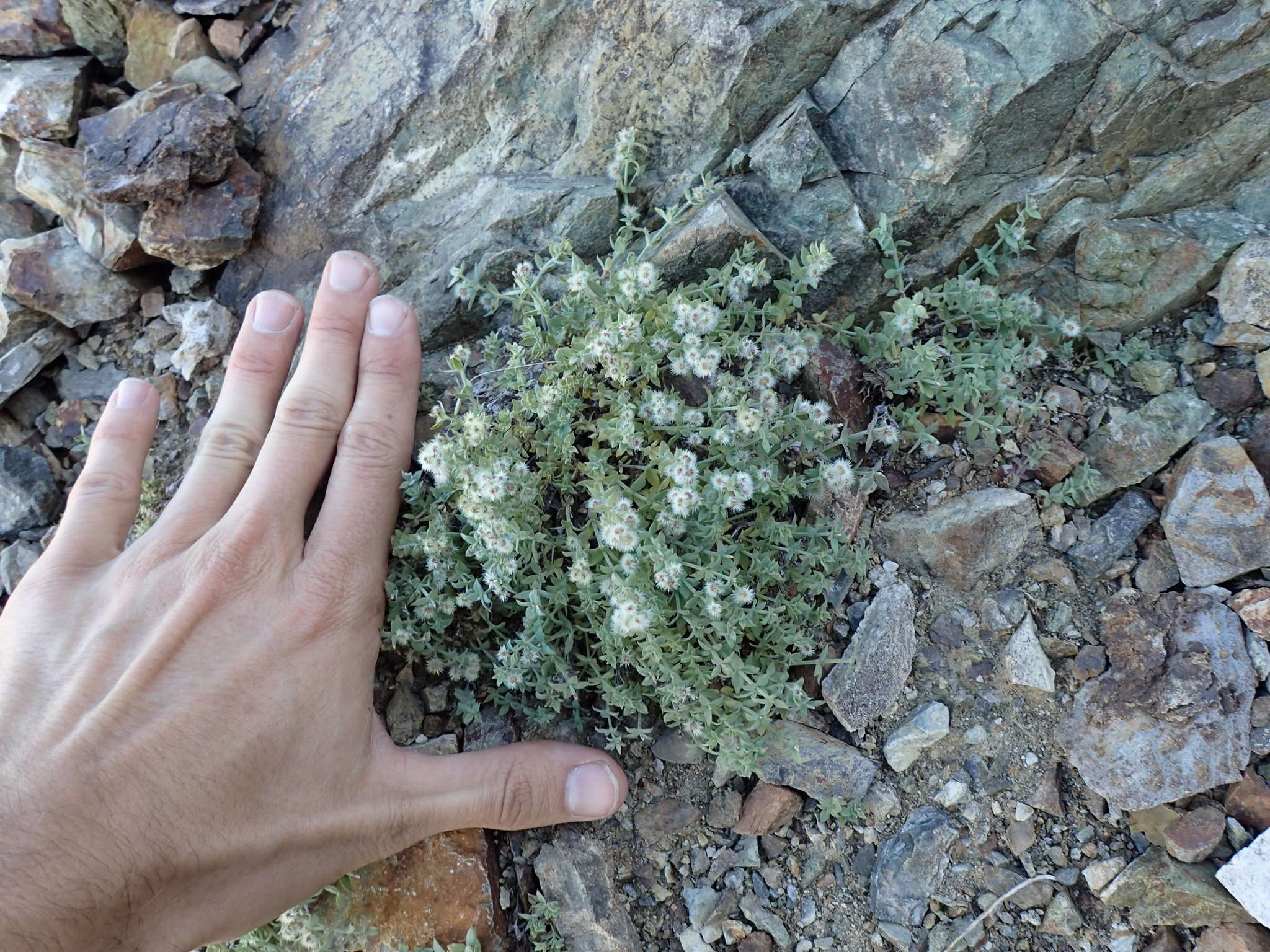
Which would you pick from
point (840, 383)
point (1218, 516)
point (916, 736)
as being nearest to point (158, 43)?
point (840, 383)

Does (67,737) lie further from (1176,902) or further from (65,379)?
(1176,902)

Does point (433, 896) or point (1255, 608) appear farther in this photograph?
point (433, 896)

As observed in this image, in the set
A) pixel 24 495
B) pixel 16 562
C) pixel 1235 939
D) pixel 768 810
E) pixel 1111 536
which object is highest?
pixel 24 495

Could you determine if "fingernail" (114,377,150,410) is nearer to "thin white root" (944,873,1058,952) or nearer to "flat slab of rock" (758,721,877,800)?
"flat slab of rock" (758,721,877,800)

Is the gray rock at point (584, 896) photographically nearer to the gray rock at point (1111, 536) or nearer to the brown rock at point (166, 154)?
the gray rock at point (1111, 536)

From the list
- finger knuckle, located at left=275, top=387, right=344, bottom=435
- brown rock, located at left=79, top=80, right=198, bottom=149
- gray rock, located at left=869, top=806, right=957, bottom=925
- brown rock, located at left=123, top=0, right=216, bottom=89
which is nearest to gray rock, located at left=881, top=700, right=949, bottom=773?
gray rock, located at left=869, top=806, right=957, bottom=925

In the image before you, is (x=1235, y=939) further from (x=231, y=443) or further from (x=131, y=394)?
(x=131, y=394)
